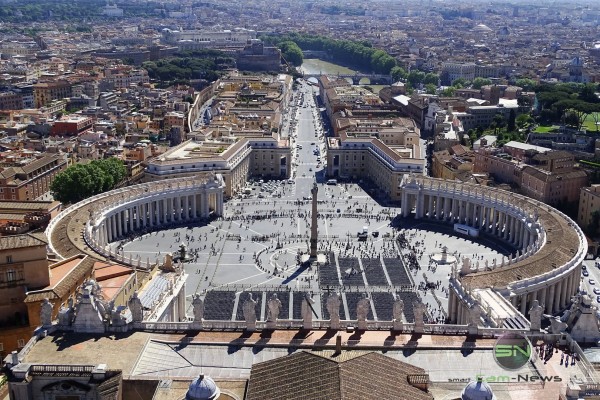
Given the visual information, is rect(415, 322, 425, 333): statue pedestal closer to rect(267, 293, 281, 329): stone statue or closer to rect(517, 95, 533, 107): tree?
rect(267, 293, 281, 329): stone statue

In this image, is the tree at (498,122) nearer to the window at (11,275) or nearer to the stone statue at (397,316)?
the stone statue at (397,316)

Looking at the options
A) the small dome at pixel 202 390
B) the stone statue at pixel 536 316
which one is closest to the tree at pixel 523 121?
the stone statue at pixel 536 316

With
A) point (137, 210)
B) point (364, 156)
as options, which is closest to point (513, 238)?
point (364, 156)

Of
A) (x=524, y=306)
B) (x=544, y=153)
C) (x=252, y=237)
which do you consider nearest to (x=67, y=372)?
(x=524, y=306)

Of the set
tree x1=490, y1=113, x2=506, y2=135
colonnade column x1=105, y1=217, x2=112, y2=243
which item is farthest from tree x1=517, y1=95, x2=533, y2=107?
colonnade column x1=105, y1=217, x2=112, y2=243

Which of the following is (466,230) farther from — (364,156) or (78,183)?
(78,183)

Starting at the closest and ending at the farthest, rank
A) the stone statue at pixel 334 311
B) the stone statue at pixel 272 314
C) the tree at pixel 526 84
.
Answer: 1. the stone statue at pixel 334 311
2. the stone statue at pixel 272 314
3. the tree at pixel 526 84

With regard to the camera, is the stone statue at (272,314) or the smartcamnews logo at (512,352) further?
the stone statue at (272,314)
